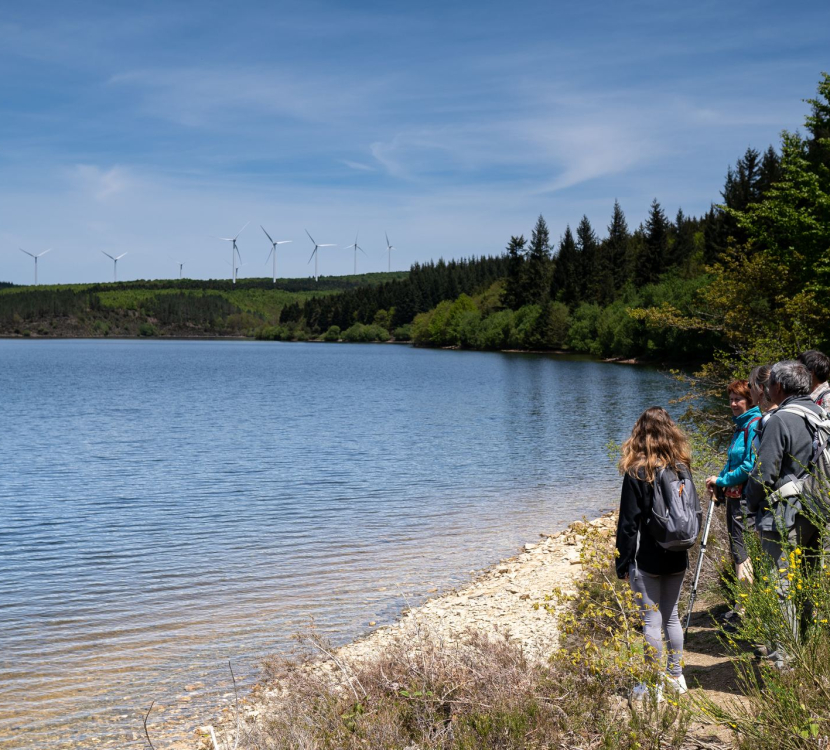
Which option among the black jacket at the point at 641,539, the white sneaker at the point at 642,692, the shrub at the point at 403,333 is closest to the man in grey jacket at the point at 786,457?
the black jacket at the point at 641,539

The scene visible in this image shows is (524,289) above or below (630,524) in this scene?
above

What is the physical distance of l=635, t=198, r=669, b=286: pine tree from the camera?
102m

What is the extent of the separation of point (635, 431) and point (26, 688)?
6505 millimetres

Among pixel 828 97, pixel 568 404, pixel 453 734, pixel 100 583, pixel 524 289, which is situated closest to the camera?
pixel 453 734

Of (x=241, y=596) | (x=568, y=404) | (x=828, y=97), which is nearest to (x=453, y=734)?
(x=241, y=596)

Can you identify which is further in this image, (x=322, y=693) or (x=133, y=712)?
(x=133, y=712)

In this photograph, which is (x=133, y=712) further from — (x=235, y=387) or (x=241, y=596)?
(x=235, y=387)

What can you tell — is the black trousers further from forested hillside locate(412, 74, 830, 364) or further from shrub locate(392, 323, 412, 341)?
shrub locate(392, 323, 412, 341)

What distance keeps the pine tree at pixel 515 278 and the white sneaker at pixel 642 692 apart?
127 m

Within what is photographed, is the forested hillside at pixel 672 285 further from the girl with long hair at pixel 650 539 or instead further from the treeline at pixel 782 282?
the girl with long hair at pixel 650 539

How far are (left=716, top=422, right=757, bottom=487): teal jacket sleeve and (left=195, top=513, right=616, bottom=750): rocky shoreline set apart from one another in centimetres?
119

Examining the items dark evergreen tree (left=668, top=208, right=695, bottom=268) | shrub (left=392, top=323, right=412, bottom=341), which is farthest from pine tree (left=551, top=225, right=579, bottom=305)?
shrub (left=392, top=323, right=412, bottom=341)

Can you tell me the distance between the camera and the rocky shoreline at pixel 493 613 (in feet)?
22.7

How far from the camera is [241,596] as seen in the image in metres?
10.6
